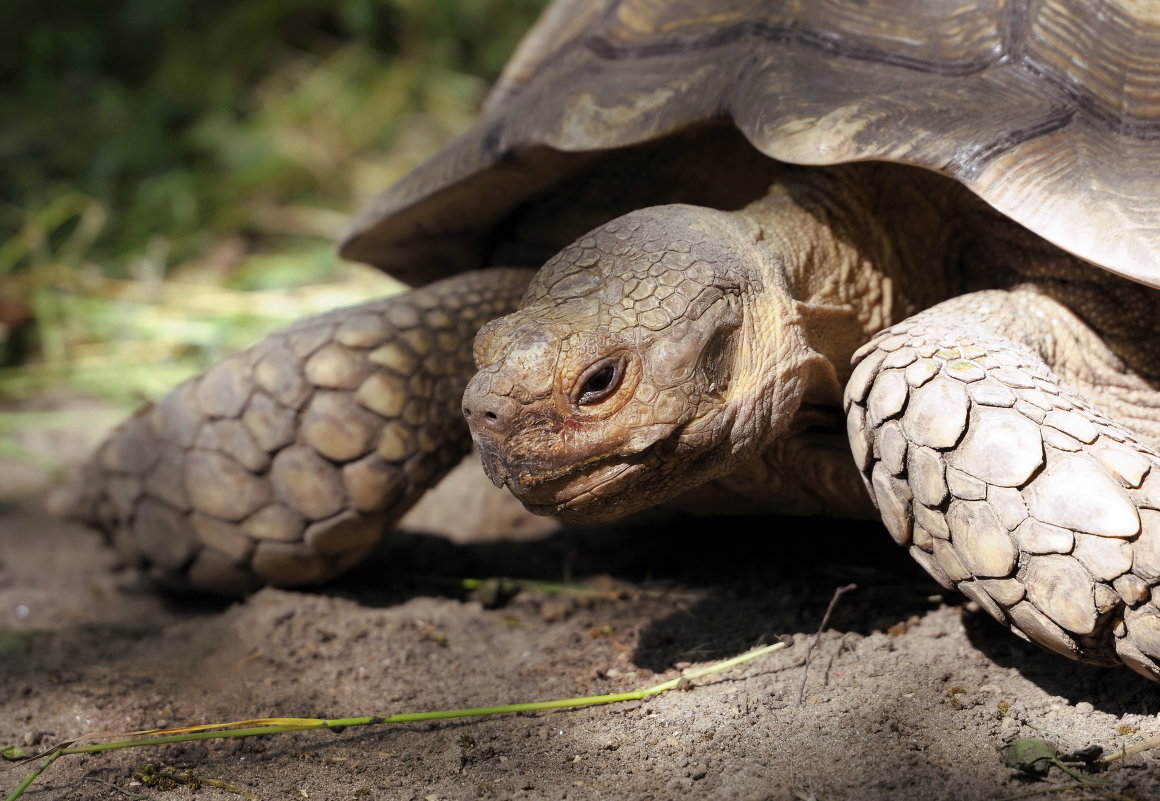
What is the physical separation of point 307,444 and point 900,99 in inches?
55.6

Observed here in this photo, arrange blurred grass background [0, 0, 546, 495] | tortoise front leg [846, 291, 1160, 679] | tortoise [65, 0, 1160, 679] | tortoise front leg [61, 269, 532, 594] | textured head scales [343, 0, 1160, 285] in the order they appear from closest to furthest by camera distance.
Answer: tortoise front leg [846, 291, 1160, 679]
tortoise [65, 0, 1160, 679]
textured head scales [343, 0, 1160, 285]
tortoise front leg [61, 269, 532, 594]
blurred grass background [0, 0, 546, 495]

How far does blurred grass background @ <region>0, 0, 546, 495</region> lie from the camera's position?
15.6 ft

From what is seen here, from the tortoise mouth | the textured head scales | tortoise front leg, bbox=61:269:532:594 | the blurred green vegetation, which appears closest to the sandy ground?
tortoise front leg, bbox=61:269:532:594

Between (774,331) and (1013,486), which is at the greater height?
(774,331)

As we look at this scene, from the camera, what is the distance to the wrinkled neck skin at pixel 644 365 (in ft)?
5.87

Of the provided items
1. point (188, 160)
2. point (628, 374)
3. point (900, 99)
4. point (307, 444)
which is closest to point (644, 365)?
point (628, 374)

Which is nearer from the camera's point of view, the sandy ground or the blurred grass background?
the sandy ground

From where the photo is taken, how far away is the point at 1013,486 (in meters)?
1.73

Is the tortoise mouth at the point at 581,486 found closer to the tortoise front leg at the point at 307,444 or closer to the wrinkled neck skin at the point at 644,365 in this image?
the wrinkled neck skin at the point at 644,365

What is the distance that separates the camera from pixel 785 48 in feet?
7.80

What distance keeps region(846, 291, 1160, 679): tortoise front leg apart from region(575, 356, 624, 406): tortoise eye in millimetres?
444

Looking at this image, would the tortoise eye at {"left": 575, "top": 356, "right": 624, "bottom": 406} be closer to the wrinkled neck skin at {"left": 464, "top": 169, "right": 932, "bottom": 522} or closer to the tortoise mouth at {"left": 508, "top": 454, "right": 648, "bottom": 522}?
the wrinkled neck skin at {"left": 464, "top": 169, "right": 932, "bottom": 522}

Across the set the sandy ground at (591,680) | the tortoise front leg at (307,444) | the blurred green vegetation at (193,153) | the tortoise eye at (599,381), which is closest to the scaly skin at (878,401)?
the tortoise eye at (599,381)

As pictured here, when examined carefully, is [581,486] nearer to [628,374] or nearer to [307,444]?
[628,374]
